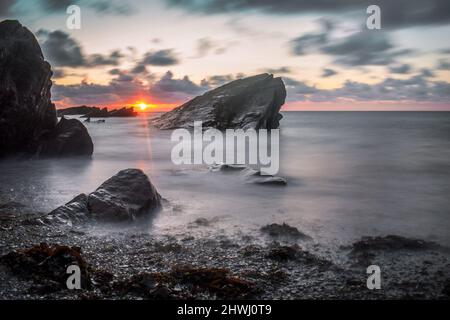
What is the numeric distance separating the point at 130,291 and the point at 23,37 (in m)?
18.8

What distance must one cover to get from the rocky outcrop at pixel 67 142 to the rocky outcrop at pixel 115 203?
12.4 m

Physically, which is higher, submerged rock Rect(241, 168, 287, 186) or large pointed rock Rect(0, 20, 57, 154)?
large pointed rock Rect(0, 20, 57, 154)

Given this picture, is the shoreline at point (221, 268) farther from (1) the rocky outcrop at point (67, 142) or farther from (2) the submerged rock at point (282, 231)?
(1) the rocky outcrop at point (67, 142)

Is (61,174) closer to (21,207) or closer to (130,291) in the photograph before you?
(21,207)

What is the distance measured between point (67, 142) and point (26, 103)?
3.07 meters

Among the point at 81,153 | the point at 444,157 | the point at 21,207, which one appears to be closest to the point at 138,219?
the point at 21,207

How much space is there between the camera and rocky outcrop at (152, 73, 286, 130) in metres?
50.6

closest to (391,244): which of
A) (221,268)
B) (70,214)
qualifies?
(221,268)

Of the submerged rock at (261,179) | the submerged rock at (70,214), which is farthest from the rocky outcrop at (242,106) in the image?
the submerged rock at (70,214)

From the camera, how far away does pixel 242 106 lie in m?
53.3

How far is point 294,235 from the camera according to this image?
880 centimetres

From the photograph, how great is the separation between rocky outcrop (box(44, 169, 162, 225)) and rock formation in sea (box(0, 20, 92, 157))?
469 inches

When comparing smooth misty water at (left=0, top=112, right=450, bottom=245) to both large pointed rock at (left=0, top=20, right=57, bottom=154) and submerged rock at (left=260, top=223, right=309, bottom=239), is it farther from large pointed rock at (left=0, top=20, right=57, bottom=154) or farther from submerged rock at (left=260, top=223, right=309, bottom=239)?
large pointed rock at (left=0, top=20, right=57, bottom=154)

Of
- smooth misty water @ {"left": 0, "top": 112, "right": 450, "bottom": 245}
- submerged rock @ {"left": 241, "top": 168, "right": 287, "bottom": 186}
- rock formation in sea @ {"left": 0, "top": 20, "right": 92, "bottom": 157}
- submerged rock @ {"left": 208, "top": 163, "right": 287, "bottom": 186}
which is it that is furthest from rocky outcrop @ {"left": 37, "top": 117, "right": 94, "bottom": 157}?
submerged rock @ {"left": 241, "top": 168, "right": 287, "bottom": 186}
